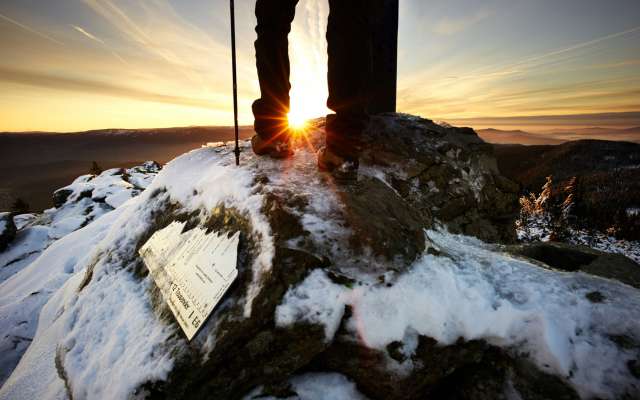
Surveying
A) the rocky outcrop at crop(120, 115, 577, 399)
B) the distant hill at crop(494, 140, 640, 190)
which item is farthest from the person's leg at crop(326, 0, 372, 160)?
the distant hill at crop(494, 140, 640, 190)

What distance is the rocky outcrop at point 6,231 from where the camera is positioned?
730cm

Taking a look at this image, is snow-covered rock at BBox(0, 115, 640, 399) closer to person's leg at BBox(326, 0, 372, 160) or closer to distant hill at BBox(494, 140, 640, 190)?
person's leg at BBox(326, 0, 372, 160)

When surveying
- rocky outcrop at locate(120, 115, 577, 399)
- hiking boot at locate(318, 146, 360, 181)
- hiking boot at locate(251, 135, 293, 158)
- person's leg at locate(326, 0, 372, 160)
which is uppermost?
person's leg at locate(326, 0, 372, 160)

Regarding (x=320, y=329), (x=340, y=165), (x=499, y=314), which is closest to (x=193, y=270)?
(x=320, y=329)

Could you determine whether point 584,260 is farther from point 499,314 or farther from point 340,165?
point 340,165

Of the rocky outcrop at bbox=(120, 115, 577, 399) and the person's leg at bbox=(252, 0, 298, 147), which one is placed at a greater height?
the person's leg at bbox=(252, 0, 298, 147)

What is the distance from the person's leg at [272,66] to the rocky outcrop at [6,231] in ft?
30.5

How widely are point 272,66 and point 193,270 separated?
5.52 feet

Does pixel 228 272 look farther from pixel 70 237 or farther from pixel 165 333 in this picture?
pixel 70 237

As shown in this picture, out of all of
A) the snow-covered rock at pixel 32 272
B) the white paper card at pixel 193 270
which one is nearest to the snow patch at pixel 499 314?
the white paper card at pixel 193 270

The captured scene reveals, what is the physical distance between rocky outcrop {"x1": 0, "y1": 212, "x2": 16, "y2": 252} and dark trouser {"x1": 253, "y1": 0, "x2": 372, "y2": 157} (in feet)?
30.6

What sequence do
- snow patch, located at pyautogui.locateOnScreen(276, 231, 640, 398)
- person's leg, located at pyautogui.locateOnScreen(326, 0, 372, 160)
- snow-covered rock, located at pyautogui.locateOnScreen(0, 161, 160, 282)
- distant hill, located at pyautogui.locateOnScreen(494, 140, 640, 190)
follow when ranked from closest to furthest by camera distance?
snow patch, located at pyautogui.locateOnScreen(276, 231, 640, 398) → person's leg, located at pyautogui.locateOnScreen(326, 0, 372, 160) → snow-covered rock, located at pyautogui.locateOnScreen(0, 161, 160, 282) → distant hill, located at pyautogui.locateOnScreen(494, 140, 640, 190)

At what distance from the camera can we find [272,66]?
7.46 feet

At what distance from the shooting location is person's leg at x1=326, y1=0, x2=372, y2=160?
1.79 metres
